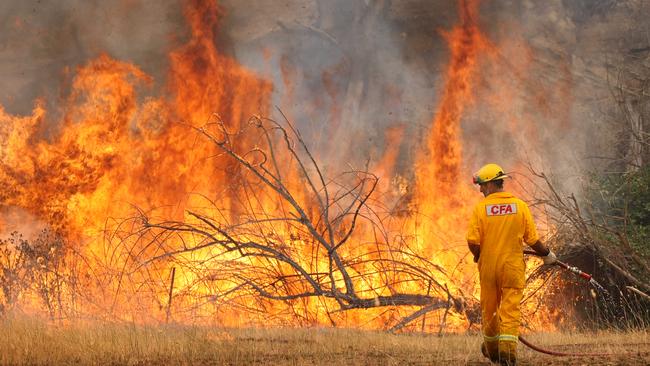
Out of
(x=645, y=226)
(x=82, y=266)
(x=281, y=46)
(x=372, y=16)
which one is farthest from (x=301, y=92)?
(x=645, y=226)

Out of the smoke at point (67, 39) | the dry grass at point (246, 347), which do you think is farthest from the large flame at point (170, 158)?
the dry grass at point (246, 347)

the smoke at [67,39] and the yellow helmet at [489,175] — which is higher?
the smoke at [67,39]

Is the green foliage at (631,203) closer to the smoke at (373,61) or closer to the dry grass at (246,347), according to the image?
the smoke at (373,61)

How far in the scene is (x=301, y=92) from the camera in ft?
57.1

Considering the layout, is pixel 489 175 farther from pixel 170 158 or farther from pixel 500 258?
pixel 170 158

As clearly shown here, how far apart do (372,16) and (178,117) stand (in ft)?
17.6

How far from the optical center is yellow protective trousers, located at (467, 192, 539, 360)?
6.41 metres

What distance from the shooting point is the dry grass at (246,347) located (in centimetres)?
707

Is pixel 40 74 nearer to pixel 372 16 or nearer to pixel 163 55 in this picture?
pixel 163 55

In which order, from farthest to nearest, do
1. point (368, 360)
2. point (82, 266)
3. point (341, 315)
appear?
point (82, 266) < point (341, 315) < point (368, 360)

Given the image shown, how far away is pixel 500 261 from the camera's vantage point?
6.46 meters

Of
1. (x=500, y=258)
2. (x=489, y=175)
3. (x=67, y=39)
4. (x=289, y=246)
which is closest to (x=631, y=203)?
(x=289, y=246)

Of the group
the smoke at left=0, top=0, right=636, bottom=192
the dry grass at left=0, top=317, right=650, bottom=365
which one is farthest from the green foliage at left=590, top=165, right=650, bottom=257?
the dry grass at left=0, top=317, right=650, bottom=365

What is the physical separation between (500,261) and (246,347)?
2.96m
